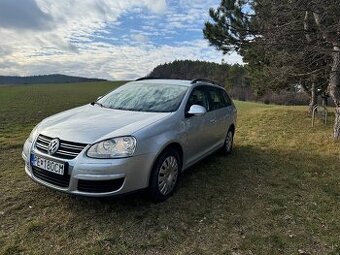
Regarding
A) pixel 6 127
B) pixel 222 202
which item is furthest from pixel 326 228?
pixel 6 127

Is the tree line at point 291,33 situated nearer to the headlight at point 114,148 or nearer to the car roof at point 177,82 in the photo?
the car roof at point 177,82

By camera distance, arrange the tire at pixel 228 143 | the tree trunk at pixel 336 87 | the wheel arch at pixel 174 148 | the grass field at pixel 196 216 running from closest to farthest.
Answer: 1. the grass field at pixel 196 216
2. the wheel arch at pixel 174 148
3. the tire at pixel 228 143
4. the tree trunk at pixel 336 87

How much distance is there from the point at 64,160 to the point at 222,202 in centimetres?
221

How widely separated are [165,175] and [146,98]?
1399 millimetres

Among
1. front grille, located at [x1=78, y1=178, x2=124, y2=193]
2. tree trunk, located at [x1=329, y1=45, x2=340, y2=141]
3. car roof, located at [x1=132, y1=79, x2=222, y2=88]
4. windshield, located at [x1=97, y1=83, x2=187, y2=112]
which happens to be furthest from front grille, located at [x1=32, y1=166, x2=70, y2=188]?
tree trunk, located at [x1=329, y1=45, x2=340, y2=141]

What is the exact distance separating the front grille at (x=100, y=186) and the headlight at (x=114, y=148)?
286 mm

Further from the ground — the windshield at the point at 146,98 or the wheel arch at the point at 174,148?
the windshield at the point at 146,98

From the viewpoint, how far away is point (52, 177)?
407 cm

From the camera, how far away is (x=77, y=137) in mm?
4055

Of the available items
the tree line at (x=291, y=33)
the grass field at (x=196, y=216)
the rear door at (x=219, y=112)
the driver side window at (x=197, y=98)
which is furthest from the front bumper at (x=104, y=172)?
the tree line at (x=291, y=33)

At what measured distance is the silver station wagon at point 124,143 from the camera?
154 inches

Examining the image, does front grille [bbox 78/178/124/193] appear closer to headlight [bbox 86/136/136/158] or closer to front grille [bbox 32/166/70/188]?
front grille [bbox 32/166/70/188]

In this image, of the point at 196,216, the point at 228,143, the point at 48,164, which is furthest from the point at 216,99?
the point at 48,164

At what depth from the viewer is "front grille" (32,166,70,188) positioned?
3959mm
